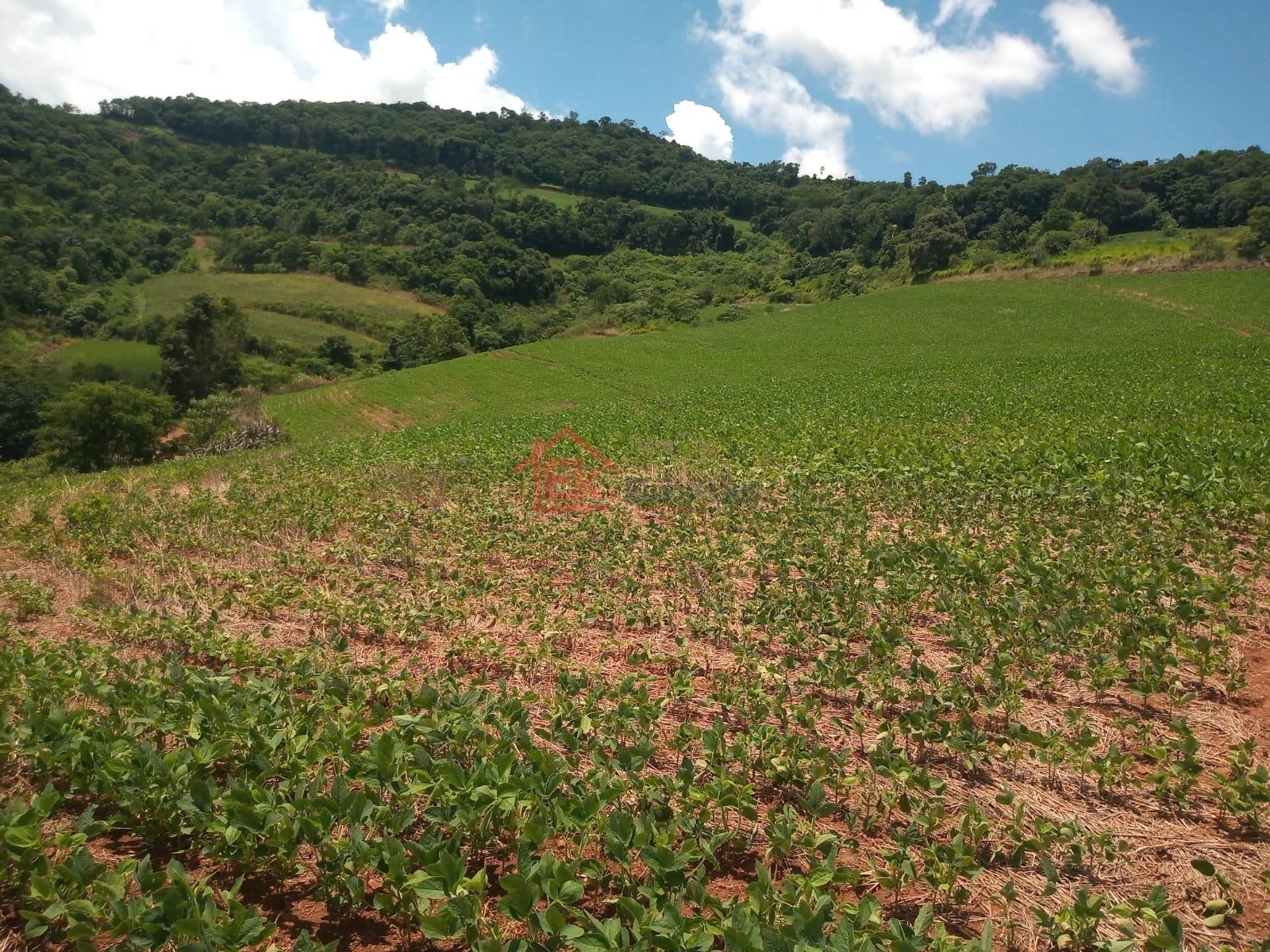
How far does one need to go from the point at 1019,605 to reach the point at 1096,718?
40.7 inches

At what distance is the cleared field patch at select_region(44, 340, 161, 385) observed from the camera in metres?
49.5

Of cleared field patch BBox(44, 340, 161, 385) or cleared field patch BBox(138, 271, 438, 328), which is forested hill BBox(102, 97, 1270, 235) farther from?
cleared field patch BBox(44, 340, 161, 385)

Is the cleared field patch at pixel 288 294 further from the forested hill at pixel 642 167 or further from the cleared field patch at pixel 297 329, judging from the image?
the forested hill at pixel 642 167

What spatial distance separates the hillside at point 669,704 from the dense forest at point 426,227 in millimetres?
35749

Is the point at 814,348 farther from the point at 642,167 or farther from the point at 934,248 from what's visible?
the point at 642,167

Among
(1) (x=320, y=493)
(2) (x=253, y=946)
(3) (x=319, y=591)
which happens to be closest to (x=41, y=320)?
(1) (x=320, y=493)

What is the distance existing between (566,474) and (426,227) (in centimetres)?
9636

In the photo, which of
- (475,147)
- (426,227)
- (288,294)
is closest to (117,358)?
(288,294)

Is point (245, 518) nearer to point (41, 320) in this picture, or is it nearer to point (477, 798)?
point (477, 798)

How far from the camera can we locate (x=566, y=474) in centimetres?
1219

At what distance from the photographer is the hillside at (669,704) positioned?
259 cm

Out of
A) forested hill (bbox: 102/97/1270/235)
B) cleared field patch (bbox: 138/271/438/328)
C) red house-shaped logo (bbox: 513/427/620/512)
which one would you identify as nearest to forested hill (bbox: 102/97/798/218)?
forested hill (bbox: 102/97/1270/235)

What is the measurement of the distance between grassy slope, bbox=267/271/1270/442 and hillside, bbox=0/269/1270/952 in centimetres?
2252

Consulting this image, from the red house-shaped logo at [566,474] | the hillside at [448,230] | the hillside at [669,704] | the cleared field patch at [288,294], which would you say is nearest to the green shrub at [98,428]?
the hillside at [448,230]
